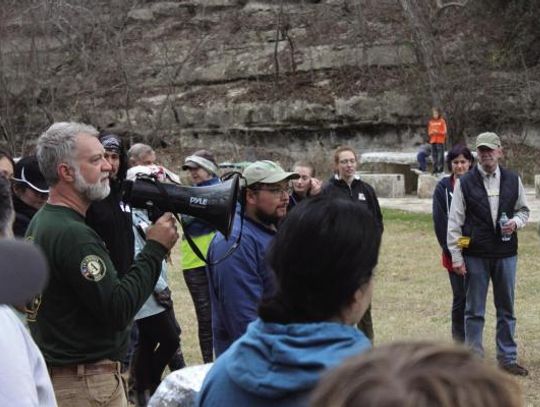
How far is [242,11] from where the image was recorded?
34.4m

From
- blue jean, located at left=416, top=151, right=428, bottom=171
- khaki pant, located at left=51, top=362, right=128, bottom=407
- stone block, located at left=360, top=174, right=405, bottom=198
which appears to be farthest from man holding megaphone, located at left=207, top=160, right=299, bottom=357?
blue jean, located at left=416, top=151, right=428, bottom=171

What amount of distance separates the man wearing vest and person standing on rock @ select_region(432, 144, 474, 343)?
0.29m

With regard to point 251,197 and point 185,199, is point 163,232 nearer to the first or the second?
point 185,199

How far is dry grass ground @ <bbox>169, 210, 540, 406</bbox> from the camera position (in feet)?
26.6

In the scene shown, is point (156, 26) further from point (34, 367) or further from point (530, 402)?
point (34, 367)

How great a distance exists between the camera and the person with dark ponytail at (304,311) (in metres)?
2.06

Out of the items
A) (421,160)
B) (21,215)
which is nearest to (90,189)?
(21,215)

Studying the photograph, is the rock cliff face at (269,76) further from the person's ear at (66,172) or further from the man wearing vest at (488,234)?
the person's ear at (66,172)

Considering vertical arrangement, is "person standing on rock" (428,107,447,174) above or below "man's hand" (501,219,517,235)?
below

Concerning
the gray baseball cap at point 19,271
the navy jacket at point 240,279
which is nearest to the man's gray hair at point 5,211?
the gray baseball cap at point 19,271

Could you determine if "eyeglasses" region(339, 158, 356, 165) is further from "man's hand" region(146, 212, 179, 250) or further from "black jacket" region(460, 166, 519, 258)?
"man's hand" region(146, 212, 179, 250)

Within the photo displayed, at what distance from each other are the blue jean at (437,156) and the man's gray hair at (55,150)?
21273 mm

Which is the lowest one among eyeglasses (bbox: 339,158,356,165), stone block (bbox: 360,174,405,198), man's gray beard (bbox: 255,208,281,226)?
stone block (bbox: 360,174,405,198)

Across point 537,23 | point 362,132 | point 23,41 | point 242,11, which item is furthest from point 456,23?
point 23,41
